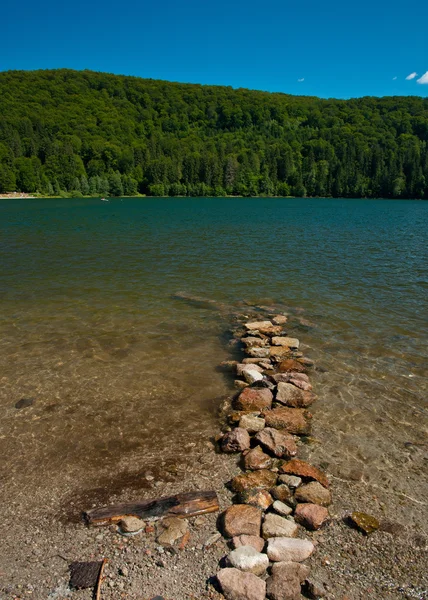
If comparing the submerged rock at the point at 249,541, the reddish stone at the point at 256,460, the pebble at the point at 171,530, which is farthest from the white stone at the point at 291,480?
the pebble at the point at 171,530

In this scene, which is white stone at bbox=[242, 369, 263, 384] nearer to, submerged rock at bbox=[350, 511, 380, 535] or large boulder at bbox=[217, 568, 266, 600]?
submerged rock at bbox=[350, 511, 380, 535]

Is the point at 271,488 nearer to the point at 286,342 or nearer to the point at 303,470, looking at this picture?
the point at 303,470

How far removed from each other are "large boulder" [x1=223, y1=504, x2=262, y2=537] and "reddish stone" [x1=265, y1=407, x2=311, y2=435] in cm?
263

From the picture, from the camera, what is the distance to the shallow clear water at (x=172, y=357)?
27.1 feet

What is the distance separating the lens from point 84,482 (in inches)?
289

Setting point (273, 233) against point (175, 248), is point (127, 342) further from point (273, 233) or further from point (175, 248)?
point (273, 233)

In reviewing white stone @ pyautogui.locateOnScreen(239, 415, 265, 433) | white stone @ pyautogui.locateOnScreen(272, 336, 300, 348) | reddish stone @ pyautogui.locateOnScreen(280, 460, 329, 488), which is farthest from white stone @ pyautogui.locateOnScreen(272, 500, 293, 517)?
white stone @ pyautogui.locateOnScreen(272, 336, 300, 348)


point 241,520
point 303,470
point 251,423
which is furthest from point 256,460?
point 241,520

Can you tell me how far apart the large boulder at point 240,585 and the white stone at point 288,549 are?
52cm

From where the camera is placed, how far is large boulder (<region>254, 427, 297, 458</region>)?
26.5 feet

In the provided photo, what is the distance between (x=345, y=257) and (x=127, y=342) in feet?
75.1

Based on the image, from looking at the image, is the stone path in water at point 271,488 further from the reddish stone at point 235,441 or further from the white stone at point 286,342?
the white stone at point 286,342

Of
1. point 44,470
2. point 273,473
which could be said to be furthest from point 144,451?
point 273,473

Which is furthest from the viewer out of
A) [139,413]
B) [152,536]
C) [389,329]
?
[389,329]
